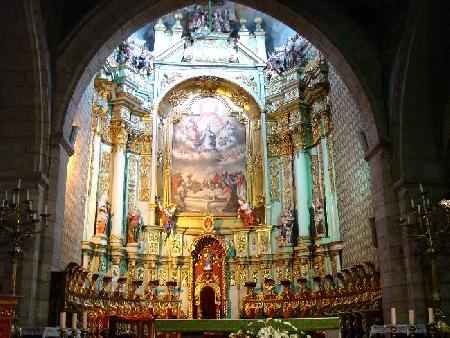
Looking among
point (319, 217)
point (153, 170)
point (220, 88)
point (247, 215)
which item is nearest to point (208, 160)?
point (153, 170)

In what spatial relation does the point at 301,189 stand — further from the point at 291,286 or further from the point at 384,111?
the point at 384,111

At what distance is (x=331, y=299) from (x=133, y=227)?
25.6 ft

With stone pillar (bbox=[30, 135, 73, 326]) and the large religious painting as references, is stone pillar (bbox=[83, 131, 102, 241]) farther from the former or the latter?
stone pillar (bbox=[30, 135, 73, 326])

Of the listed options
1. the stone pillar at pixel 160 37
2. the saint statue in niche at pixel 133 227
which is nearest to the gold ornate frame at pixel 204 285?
the saint statue in niche at pixel 133 227

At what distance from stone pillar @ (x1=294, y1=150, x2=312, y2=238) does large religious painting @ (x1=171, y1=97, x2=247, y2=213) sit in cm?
238

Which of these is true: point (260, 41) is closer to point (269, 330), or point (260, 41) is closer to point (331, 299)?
point (331, 299)

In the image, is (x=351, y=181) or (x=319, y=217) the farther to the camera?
(x=319, y=217)

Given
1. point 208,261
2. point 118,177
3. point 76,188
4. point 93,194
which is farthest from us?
point 208,261

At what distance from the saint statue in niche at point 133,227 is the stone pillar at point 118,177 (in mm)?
387

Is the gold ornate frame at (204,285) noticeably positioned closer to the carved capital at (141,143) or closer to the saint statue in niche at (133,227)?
the saint statue in niche at (133,227)

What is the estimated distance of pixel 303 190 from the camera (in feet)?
66.3

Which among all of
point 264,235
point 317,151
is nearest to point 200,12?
point 317,151

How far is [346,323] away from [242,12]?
15362 mm

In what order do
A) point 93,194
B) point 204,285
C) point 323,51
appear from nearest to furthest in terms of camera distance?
point 323,51 → point 93,194 → point 204,285
